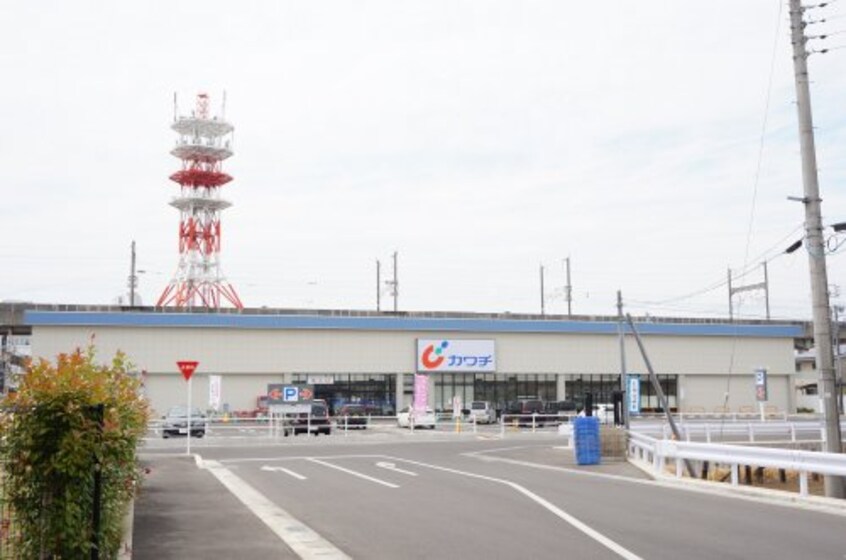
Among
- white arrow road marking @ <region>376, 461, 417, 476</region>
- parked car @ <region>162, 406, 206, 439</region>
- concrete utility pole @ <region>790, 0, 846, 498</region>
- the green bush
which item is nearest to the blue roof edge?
parked car @ <region>162, 406, 206, 439</region>

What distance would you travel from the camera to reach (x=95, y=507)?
7.93 metres

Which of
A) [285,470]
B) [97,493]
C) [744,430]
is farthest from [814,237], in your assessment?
[744,430]

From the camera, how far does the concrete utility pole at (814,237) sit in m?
18.8

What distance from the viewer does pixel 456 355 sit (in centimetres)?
6494

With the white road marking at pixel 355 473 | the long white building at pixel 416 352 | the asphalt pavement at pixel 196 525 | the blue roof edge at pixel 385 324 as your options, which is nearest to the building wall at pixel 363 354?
the long white building at pixel 416 352

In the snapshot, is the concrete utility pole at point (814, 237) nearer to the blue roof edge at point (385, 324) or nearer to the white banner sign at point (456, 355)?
the blue roof edge at point (385, 324)

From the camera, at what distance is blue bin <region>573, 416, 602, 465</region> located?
82.9ft

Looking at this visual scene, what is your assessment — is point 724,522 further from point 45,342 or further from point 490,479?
point 45,342

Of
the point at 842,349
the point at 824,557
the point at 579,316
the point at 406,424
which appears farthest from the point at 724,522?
the point at 842,349

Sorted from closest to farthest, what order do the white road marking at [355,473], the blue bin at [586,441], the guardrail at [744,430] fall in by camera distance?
1. the white road marking at [355,473]
2. the blue bin at [586,441]
3. the guardrail at [744,430]

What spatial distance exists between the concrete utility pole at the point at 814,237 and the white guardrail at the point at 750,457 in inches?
51.6

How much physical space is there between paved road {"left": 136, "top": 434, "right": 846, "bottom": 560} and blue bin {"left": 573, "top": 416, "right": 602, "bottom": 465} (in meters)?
0.54

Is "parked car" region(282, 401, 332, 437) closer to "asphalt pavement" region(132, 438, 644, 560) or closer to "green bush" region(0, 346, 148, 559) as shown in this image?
"asphalt pavement" region(132, 438, 644, 560)

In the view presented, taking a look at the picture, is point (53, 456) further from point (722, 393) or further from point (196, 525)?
point (722, 393)
